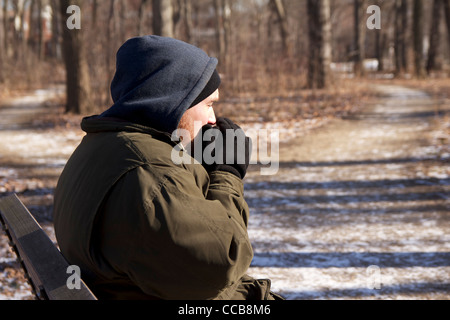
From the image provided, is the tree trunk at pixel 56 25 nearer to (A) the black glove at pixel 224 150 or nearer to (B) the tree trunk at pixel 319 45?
(B) the tree trunk at pixel 319 45

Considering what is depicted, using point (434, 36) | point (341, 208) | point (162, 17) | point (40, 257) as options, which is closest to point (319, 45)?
point (162, 17)

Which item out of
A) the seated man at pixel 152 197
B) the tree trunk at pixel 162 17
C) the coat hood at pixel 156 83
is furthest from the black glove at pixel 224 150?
the tree trunk at pixel 162 17

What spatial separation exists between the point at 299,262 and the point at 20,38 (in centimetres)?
3028

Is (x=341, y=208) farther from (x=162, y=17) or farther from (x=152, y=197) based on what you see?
(x=162, y=17)

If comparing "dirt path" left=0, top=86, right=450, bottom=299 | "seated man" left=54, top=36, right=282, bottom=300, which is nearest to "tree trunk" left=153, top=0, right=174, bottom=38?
"dirt path" left=0, top=86, right=450, bottom=299

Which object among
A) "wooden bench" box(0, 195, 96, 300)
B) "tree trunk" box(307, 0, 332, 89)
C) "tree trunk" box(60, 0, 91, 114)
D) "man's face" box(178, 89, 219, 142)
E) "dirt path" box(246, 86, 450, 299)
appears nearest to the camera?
"wooden bench" box(0, 195, 96, 300)

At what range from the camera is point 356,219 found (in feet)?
19.5

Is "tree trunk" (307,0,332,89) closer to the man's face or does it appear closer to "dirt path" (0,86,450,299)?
"dirt path" (0,86,450,299)

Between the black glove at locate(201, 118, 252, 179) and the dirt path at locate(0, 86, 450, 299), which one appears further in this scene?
the dirt path at locate(0, 86, 450, 299)

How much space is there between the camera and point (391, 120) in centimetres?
1252

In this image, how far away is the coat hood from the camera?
186 centimetres

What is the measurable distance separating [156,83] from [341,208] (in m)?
4.87

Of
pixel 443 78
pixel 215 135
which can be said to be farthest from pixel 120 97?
pixel 443 78

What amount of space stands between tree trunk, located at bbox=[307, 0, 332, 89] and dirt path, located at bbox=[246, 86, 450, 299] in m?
7.14
